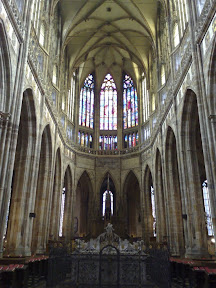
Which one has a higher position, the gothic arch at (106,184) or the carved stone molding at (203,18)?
the carved stone molding at (203,18)

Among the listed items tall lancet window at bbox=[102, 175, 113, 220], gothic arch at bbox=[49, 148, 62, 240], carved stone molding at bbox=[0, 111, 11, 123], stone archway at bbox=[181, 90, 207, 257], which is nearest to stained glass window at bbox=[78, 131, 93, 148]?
tall lancet window at bbox=[102, 175, 113, 220]

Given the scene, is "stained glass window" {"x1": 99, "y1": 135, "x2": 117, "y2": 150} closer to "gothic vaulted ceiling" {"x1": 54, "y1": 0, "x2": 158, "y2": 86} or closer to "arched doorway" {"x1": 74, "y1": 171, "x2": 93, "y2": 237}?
"arched doorway" {"x1": 74, "y1": 171, "x2": 93, "y2": 237}

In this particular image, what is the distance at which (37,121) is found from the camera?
1903 centimetres

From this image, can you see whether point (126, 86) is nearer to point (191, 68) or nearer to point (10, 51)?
point (191, 68)

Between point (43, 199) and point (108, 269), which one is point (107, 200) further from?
point (108, 269)

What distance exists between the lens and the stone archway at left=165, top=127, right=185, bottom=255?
20.7 metres

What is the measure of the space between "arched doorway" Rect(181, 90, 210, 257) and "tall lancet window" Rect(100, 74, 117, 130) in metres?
18.9

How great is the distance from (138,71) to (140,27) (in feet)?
22.7

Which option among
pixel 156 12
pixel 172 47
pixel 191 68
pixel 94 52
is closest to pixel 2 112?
pixel 191 68

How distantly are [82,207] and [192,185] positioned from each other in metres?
22.6

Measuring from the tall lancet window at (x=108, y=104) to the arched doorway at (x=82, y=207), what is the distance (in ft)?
24.5

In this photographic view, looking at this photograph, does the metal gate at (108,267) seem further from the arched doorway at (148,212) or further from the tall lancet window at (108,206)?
the tall lancet window at (108,206)

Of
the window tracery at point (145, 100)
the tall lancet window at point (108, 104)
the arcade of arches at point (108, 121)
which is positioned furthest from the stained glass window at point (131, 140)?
the window tracery at point (145, 100)

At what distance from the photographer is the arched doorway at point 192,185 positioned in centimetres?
1618
